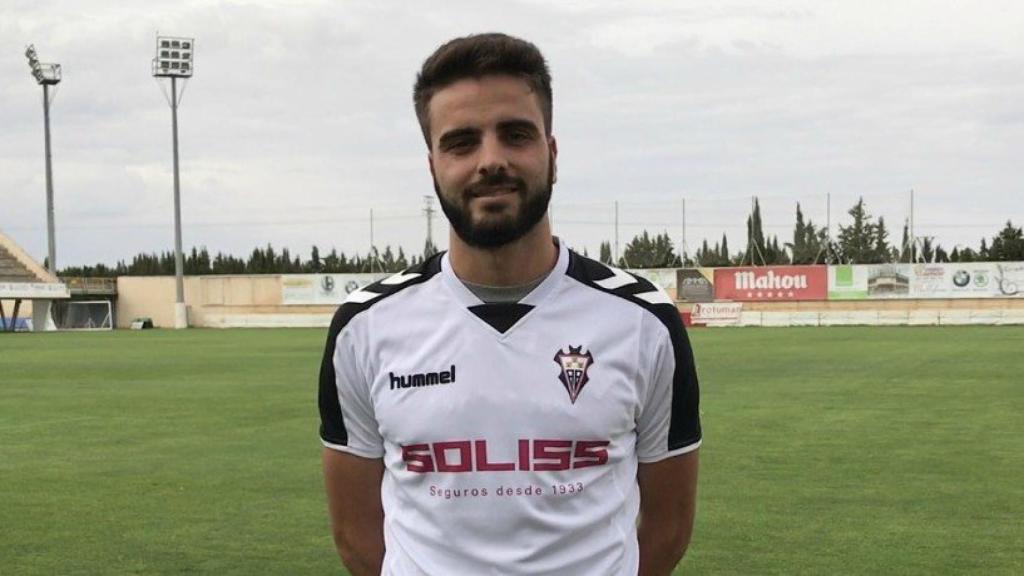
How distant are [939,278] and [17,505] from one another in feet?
151

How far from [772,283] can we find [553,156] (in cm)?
5157

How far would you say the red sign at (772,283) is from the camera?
52.2 m

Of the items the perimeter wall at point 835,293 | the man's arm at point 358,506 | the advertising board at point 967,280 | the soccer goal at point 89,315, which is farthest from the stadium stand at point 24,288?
the man's arm at point 358,506

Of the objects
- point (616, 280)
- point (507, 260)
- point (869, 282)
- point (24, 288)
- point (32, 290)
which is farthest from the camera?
point (32, 290)


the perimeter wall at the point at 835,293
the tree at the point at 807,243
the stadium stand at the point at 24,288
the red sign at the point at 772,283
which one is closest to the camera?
the perimeter wall at the point at 835,293

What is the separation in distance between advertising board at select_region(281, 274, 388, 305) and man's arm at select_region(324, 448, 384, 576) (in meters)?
57.2

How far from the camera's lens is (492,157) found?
2418 millimetres

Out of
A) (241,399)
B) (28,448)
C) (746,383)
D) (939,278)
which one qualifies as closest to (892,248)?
(939,278)

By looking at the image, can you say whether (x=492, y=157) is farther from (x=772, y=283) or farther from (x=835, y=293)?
(x=772, y=283)

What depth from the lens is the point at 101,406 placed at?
1742 cm

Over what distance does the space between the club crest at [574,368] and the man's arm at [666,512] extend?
1.18ft

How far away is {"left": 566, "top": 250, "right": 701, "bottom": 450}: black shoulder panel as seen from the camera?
2.62 m

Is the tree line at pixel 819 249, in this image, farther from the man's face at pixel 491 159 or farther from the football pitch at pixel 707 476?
the man's face at pixel 491 159

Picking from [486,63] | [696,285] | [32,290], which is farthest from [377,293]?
[32,290]
